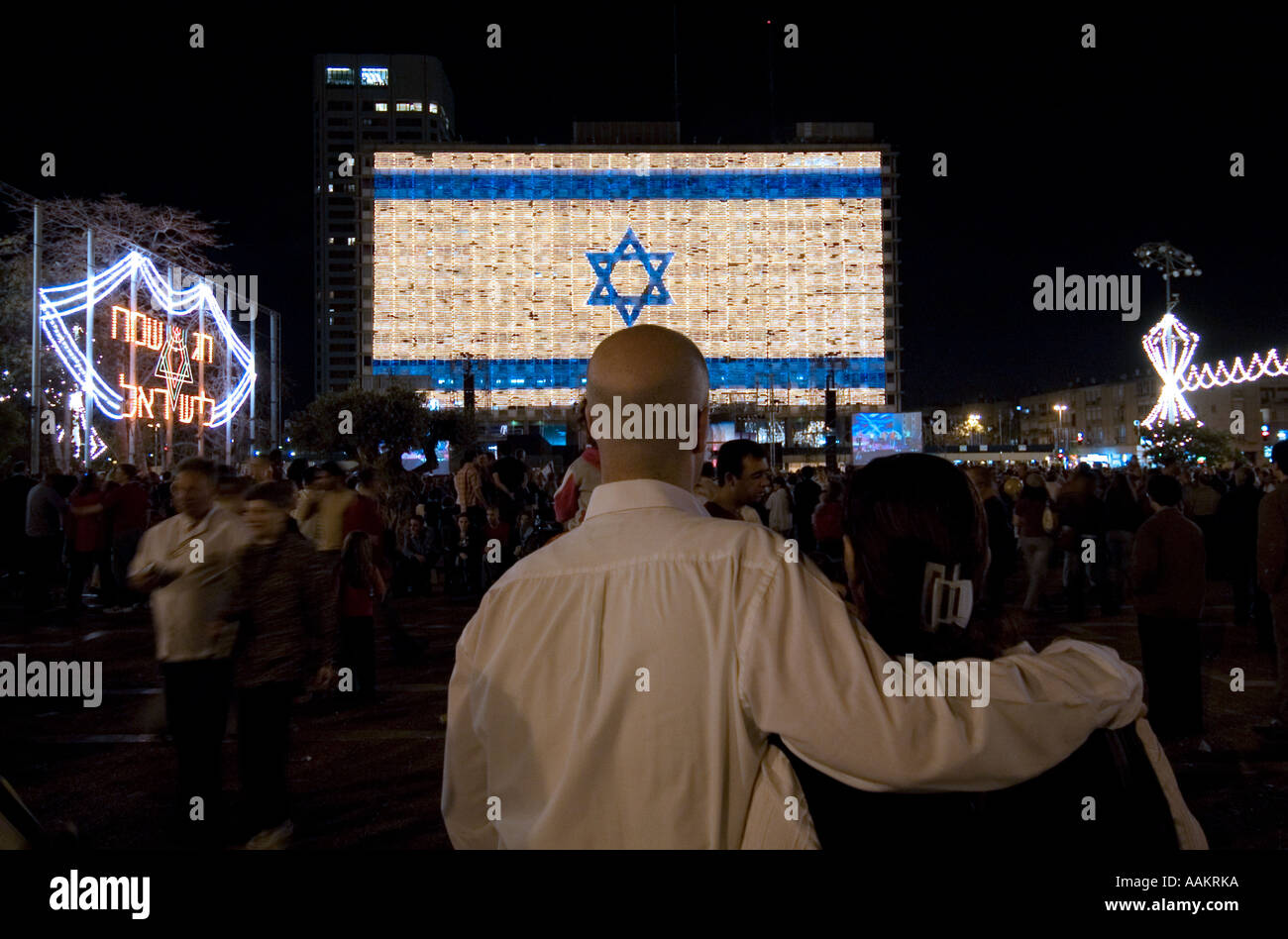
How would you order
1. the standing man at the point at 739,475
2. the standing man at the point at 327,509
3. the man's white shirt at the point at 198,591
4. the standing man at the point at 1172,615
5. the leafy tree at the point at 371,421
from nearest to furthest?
the man's white shirt at the point at 198,591 < the standing man at the point at 739,475 < the standing man at the point at 1172,615 < the standing man at the point at 327,509 < the leafy tree at the point at 371,421

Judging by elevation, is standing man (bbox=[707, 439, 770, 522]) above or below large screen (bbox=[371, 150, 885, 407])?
below

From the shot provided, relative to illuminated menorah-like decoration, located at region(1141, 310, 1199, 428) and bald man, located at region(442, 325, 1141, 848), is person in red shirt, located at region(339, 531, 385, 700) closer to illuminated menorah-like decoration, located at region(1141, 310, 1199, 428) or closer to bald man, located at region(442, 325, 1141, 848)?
bald man, located at region(442, 325, 1141, 848)

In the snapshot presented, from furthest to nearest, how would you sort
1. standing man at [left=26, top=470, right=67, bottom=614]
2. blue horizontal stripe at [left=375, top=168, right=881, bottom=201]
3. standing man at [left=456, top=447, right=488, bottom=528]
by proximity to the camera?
blue horizontal stripe at [left=375, top=168, right=881, bottom=201], standing man at [left=456, top=447, right=488, bottom=528], standing man at [left=26, top=470, right=67, bottom=614]

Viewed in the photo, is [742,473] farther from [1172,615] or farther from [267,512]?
[1172,615]

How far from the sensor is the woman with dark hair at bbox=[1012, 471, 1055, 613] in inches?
456

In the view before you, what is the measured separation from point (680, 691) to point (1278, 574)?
253 inches

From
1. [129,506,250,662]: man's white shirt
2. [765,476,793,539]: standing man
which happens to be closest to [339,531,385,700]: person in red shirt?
[129,506,250,662]: man's white shirt

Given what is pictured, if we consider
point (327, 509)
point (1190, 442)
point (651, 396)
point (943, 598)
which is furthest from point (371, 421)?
point (943, 598)

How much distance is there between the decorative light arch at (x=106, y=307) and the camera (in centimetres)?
2411

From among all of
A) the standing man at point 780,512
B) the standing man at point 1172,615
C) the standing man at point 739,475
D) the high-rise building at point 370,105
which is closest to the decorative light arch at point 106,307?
the standing man at point 780,512

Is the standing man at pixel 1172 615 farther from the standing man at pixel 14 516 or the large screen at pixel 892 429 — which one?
the large screen at pixel 892 429

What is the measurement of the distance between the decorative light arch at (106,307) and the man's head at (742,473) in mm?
21689
